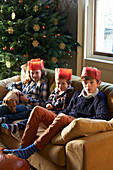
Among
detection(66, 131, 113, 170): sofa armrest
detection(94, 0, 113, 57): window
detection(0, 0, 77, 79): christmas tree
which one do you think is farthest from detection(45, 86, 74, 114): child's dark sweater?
detection(94, 0, 113, 57): window

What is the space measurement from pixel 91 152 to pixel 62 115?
1.61ft

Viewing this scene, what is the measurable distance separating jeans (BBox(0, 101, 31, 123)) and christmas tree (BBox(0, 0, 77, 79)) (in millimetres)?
1337

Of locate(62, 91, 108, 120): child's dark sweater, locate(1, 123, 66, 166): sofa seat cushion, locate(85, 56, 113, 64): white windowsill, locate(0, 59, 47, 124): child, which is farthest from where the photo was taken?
locate(85, 56, 113, 64): white windowsill

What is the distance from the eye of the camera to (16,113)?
120 inches

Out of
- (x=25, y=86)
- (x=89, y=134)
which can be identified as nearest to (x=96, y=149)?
(x=89, y=134)

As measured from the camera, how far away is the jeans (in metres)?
2.96

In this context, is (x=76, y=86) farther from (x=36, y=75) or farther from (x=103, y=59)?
(x=103, y=59)

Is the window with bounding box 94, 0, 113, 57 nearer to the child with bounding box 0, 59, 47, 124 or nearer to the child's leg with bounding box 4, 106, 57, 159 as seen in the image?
the child with bounding box 0, 59, 47, 124

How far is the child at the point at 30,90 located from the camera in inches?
120

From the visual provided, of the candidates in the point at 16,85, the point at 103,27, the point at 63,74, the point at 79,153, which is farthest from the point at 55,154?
the point at 103,27

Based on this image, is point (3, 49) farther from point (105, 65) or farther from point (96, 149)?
point (96, 149)

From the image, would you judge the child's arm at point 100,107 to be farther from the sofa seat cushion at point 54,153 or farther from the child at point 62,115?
the sofa seat cushion at point 54,153

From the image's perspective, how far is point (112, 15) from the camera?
4.15 meters

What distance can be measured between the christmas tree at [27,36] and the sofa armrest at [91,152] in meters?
2.43
